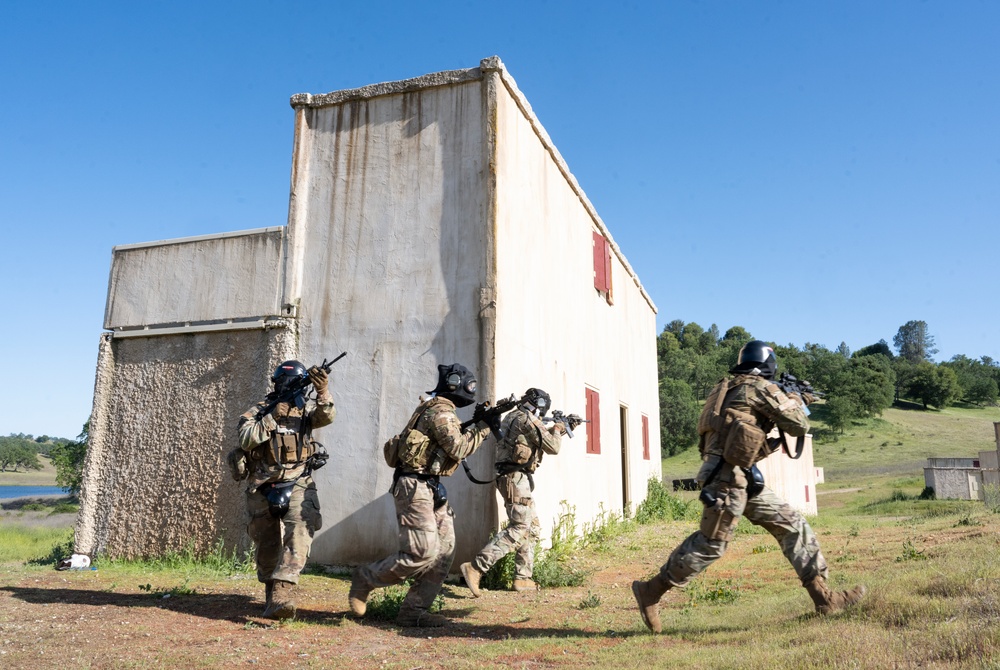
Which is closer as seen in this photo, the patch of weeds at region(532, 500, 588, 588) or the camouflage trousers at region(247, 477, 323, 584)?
the camouflage trousers at region(247, 477, 323, 584)

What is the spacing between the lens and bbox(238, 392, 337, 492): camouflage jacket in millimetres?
5324

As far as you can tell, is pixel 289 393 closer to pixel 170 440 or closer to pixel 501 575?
pixel 501 575

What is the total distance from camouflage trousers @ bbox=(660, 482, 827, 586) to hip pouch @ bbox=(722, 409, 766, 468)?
0.61ft

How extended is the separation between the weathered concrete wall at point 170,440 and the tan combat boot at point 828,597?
574cm

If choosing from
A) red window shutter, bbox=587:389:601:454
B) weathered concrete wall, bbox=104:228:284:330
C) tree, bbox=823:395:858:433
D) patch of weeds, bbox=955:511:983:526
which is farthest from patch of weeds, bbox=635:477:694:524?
tree, bbox=823:395:858:433

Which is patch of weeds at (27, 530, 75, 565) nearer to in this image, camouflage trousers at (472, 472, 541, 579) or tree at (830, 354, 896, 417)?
camouflage trousers at (472, 472, 541, 579)

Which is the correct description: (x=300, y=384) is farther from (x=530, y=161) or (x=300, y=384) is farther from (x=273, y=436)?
(x=530, y=161)

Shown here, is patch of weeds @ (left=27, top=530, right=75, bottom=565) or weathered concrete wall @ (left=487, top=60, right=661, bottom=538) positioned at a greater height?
weathered concrete wall @ (left=487, top=60, right=661, bottom=538)

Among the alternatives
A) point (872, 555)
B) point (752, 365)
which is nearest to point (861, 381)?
point (872, 555)

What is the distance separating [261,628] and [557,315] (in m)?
5.57

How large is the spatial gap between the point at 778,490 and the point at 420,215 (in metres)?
9.83

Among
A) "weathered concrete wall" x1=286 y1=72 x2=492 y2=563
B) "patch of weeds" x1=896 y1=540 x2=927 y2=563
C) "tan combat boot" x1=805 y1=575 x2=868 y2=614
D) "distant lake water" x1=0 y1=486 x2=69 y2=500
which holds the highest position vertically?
"weathered concrete wall" x1=286 y1=72 x2=492 y2=563

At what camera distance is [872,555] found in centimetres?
765

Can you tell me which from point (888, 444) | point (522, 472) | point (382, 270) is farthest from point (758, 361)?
point (888, 444)
